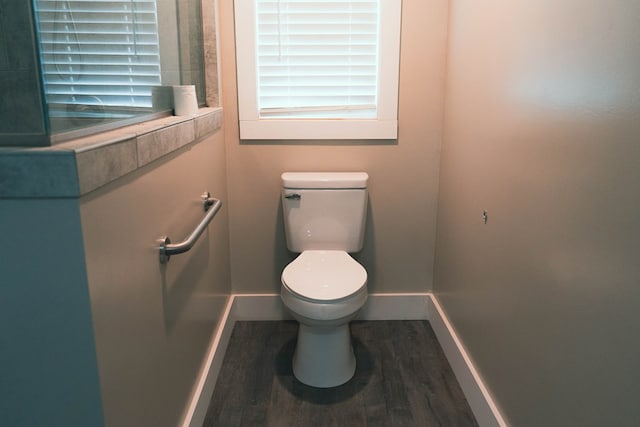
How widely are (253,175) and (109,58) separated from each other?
124 cm

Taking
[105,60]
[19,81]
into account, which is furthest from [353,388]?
[19,81]

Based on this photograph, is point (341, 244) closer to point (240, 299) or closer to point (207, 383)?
point (240, 299)

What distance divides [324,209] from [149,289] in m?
1.18

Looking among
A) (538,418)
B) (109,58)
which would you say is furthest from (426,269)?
(109,58)

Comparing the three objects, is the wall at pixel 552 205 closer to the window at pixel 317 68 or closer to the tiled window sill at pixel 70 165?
the window at pixel 317 68

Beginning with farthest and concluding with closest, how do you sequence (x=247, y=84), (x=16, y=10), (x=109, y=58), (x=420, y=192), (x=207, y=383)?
(x=420, y=192) < (x=247, y=84) < (x=207, y=383) < (x=109, y=58) < (x=16, y=10)

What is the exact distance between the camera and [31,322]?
957mm

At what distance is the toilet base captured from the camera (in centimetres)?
213

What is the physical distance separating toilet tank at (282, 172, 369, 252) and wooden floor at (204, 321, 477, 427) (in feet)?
1.67

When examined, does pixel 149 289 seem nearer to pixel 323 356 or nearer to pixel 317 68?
pixel 323 356

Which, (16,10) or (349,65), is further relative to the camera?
(349,65)

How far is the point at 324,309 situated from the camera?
6.35ft

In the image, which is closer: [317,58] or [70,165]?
[70,165]

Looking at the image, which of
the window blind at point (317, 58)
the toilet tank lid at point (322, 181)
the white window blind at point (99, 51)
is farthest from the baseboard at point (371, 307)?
the white window blind at point (99, 51)
